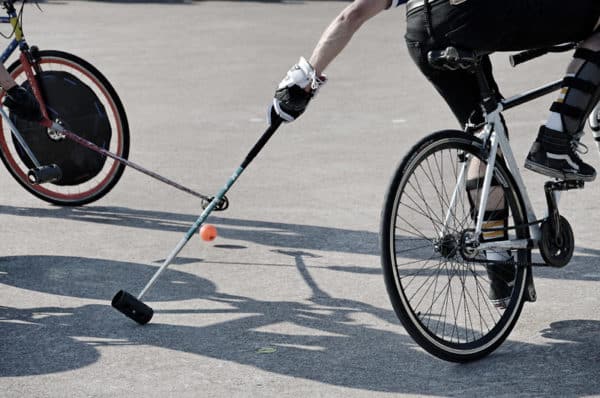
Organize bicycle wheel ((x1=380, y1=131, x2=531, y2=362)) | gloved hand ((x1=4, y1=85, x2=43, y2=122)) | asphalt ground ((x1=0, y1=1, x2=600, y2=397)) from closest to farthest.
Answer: bicycle wheel ((x1=380, y1=131, x2=531, y2=362))
asphalt ground ((x1=0, y1=1, x2=600, y2=397))
gloved hand ((x1=4, y1=85, x2=43, y2=122))

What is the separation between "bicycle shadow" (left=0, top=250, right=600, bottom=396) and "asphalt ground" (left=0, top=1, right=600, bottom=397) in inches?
0.5

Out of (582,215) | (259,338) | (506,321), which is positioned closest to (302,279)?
(259,338)

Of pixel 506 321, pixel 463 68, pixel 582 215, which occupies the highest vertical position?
pixel 463 68

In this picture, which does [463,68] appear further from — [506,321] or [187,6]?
[187,6]

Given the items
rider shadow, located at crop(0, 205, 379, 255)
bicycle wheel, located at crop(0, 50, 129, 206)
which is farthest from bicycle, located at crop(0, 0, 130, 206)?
rider shadow, located at crop(0, 205, 379, 255)

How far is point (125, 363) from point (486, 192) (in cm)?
162

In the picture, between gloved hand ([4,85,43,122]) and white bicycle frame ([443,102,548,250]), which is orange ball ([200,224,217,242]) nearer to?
gloved hand ([4,85,43,122])

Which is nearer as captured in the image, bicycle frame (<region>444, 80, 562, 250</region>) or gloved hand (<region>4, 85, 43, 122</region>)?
bicycle frame (<region>444, 80, 562, 250</region>)

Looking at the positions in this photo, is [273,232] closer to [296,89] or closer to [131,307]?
[131,307]

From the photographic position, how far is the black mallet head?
5.36 meters

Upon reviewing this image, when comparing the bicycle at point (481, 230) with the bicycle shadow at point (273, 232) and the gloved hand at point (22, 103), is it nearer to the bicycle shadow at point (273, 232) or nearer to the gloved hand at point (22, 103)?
the bicycle shadow at point (273, 232)

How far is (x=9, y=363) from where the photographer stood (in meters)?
4.95

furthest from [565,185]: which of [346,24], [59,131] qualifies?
[59,131]

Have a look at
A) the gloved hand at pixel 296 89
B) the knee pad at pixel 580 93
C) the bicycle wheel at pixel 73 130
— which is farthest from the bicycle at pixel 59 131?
the knee pad at pixel 580 93
